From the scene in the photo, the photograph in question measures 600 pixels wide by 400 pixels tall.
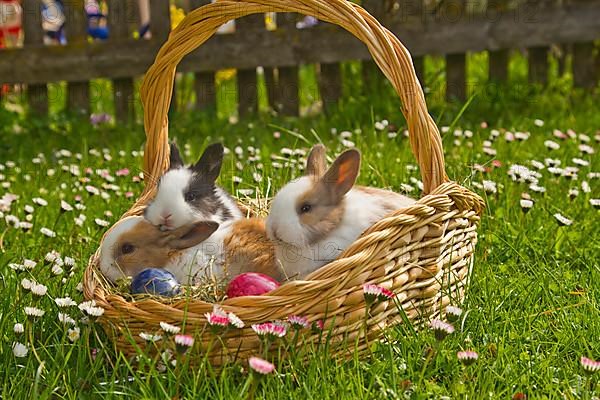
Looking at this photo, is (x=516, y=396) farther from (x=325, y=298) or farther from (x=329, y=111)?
(x=329, y=111)

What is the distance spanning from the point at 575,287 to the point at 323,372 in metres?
1.13

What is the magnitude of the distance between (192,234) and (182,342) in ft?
2.04

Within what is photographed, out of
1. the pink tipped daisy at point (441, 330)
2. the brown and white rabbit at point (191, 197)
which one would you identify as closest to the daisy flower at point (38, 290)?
the brown and white rabbit at point (191, 197)

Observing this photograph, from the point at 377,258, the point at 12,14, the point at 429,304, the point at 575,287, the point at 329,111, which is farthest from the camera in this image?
the point at 12,14

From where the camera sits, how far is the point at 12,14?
7203 millimetres

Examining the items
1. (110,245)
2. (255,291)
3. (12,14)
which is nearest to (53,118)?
(12,14)

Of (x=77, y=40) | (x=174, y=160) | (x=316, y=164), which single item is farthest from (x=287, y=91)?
(x=316, y=164)

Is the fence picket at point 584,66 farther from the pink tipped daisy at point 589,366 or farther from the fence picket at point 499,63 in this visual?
the pink tipped daisy at point 589,366

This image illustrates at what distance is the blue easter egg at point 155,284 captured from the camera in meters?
2.52

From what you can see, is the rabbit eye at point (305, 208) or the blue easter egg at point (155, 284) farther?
the rabbit eye at point (305, 208)

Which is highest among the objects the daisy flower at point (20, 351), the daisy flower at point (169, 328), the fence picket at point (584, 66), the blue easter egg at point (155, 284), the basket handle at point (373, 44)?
the basket handle at point (373, 44)

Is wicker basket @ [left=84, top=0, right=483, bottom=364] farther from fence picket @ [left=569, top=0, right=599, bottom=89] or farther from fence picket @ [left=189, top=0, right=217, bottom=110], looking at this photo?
fence picket @ [left=569, top=0, right=599, bottom=89]

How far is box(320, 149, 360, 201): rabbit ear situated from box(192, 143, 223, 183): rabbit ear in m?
0.43

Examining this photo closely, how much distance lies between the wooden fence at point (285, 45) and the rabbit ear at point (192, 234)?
3354mm
